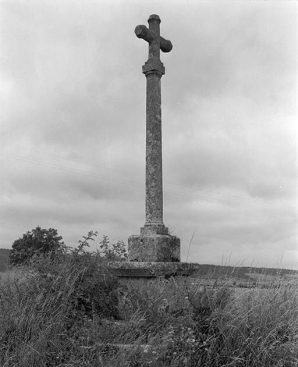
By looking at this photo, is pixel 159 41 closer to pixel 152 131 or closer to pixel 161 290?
pixel 152 131

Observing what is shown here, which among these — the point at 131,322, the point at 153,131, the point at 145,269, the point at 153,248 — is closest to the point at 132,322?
the point at 131,322

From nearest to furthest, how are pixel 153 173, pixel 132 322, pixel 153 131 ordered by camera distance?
1. pixel 132 322
2. pixel 153 173
3. pixel 153 131

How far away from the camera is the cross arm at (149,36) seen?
8.03 meters

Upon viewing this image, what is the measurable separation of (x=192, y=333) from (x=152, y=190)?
11.0 ft

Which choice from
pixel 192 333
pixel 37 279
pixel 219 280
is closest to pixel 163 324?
pixel 192 333

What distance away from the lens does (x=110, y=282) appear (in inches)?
235

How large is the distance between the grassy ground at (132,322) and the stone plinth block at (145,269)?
609 mm

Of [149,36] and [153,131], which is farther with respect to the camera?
[149,36]

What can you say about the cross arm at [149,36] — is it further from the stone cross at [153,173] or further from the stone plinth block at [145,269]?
the stone plinth block at [145,269]

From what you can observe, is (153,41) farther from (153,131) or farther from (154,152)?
(154,152)

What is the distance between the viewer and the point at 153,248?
7.16 meters

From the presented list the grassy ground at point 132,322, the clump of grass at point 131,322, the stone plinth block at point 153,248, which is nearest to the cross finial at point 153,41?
the stone plinth block at point 153,248

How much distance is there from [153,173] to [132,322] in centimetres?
329

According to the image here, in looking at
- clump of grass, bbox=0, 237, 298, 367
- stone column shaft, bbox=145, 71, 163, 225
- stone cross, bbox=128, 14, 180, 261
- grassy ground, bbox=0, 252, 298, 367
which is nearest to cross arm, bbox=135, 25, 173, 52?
stone cross, bbox=128, 14, 180, 261
